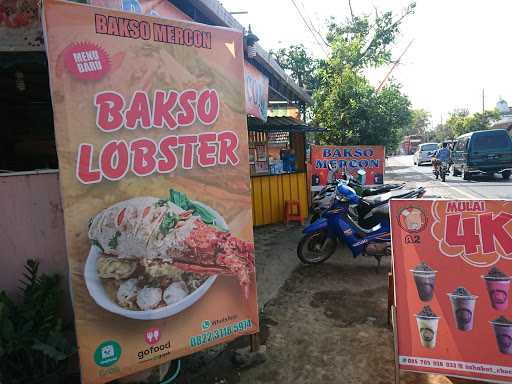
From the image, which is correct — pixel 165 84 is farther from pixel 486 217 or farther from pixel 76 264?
pixel 486 217

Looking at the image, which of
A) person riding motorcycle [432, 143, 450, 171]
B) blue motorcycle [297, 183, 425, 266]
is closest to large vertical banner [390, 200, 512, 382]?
blue motorcycle [297, 183, 425, 266]

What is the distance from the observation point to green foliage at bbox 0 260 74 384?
228 centimetres

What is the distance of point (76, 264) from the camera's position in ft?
7.75

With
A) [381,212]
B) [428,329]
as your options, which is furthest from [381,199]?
[428,329]

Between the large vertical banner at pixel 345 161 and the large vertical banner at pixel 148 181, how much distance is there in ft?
23.6

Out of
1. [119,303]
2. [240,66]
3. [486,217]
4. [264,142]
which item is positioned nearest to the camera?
[119,303]

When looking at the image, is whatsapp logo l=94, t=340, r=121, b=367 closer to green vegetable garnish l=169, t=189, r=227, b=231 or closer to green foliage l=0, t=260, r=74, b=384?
green foliage l=0, t=260, r=74, b=384

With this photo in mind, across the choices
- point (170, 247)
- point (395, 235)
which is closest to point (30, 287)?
point (170, 247)

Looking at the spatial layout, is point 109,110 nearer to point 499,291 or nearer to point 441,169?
point 499,291

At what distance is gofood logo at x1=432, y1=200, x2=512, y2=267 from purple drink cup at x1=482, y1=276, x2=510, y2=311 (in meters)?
0.13

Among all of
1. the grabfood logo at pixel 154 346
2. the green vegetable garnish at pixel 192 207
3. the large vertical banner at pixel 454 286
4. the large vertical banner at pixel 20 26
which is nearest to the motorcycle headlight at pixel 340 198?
the large vertical banner at pixel 454 286

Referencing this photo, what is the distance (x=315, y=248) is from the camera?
570 cm

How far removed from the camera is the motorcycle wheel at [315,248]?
5605 mm

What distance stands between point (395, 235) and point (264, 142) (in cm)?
633
